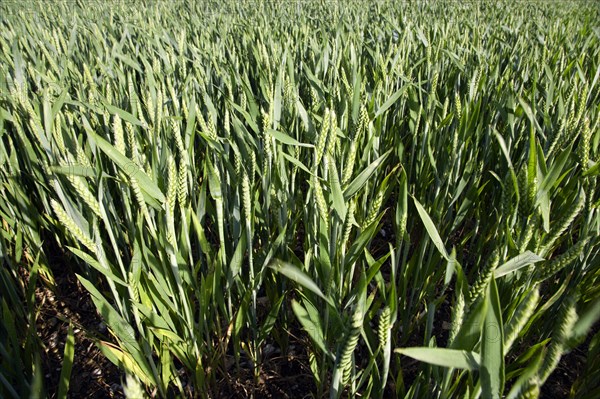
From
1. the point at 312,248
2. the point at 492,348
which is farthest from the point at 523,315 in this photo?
the point at 312,248

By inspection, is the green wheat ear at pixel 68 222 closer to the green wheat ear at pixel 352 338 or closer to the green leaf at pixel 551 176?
the green wheat ear at pixel 352 338

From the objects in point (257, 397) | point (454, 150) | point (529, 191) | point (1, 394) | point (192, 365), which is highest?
point (529, 191)

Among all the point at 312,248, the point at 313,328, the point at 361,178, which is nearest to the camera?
the point at 313,328

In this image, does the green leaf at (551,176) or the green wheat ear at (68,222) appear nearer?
the green wheat ear at (68,222)

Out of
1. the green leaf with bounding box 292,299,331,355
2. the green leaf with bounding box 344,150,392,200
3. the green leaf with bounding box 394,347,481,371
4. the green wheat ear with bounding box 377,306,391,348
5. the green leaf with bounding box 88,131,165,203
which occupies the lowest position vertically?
the green leaf with bounding box 292,299,331,355

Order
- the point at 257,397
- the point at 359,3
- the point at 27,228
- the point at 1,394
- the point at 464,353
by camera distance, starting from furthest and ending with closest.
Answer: the point at 359,3 → the point at 27,228 → the point at 257,397 → the point at 1,394 → the point at 464,353

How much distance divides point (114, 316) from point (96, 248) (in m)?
0.13

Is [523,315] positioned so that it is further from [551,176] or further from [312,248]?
[312,248]

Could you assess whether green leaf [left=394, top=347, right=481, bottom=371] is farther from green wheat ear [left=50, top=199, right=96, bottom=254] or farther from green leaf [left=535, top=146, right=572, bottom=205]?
green wheat ear [left=50, top=199, right=96, bottom=254]

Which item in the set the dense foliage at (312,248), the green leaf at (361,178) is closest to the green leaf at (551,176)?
the dense foliage at (312,248)

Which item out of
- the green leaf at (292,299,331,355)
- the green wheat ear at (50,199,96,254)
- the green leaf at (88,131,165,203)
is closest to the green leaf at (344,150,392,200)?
the green leaf at (292,299,331,355)

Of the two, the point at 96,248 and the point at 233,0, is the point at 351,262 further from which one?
the point at 233,0

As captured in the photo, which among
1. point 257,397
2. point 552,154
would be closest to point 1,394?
point 257,397

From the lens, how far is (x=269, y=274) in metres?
1.07
